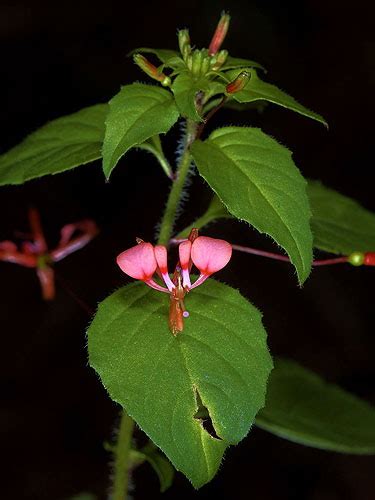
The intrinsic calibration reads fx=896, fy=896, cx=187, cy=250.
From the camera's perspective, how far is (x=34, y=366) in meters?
3.79

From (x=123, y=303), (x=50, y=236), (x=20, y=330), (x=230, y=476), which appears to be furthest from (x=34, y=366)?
(x=123, y=303)

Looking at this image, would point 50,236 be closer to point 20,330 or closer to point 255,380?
point 20,330

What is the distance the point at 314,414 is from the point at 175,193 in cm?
93

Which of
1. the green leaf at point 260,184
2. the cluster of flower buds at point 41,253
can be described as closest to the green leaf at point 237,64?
the green leaf at point 260,184

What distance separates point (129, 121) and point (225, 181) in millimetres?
192

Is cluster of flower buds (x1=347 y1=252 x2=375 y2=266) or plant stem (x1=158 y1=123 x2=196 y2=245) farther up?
plant stem (x1=158 y1=123 x2=196 y2=245)

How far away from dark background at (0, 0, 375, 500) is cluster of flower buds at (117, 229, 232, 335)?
7.21 feet

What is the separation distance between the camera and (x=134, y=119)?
1.53 metres

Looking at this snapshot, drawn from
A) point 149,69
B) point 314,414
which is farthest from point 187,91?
point 314,414

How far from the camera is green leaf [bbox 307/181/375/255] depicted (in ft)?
6.13

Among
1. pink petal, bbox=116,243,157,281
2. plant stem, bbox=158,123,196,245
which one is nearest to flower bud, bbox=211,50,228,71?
plant stem, bbox=158,123,196,245

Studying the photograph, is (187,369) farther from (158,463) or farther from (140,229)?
(140,229)

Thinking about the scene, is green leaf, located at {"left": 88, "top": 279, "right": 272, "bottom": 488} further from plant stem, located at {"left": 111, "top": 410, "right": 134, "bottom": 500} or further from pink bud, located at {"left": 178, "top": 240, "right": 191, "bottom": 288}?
plant stem, located at {"left": 111, "top": 410, "right": 134, "bottom": 500}

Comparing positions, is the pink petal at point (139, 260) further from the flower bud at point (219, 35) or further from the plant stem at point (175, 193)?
the flower bud at point (219, 35)
